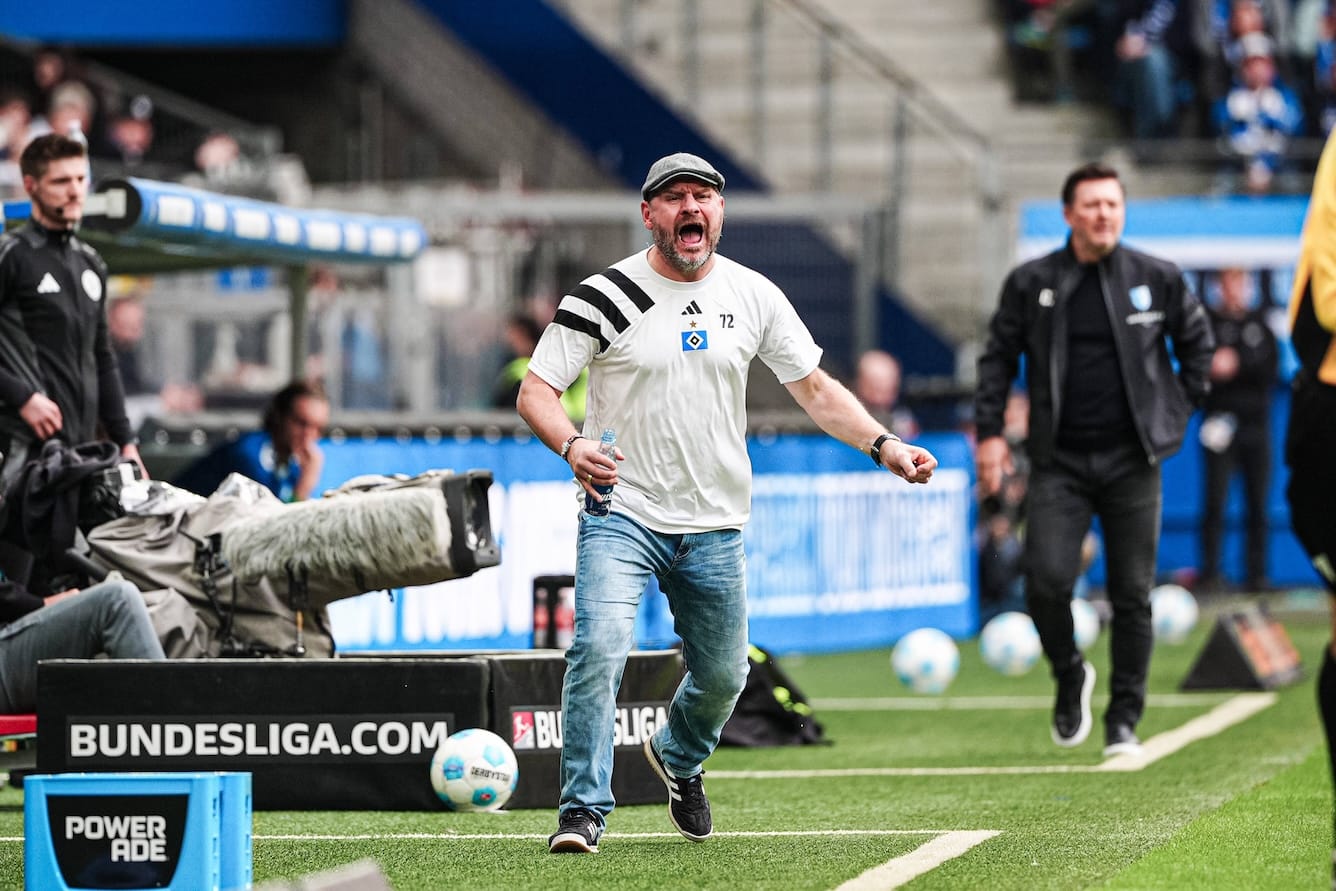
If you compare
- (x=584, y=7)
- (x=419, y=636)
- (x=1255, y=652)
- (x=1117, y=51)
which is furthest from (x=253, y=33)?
(x=1255, y=652)

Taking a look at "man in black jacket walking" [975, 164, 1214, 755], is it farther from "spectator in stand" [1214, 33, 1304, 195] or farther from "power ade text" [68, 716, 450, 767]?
"spectator in stand" [1214, 33, 1304, 195]

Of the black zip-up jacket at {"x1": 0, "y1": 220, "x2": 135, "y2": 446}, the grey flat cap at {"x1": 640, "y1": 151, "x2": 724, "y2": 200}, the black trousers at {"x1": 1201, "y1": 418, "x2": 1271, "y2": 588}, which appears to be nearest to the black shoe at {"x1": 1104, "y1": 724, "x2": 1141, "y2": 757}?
the grey flat cap at {"x1": 640, "y1": 151, "x2": 724, "y2": 200}

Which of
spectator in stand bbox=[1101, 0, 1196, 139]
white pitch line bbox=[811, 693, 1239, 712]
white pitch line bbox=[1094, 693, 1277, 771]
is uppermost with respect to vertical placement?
spectator in stand bbox=[1101, 0, 1196, 139]

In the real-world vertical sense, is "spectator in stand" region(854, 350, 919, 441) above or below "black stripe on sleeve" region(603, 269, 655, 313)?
below

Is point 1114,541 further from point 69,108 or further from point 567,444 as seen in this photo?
point 69,108

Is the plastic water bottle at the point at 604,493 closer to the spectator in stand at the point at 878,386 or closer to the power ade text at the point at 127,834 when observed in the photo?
the power ade text at the point at 127,834

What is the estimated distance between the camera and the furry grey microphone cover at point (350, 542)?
766cm

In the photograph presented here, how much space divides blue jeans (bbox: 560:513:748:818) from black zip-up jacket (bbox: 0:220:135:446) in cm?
302

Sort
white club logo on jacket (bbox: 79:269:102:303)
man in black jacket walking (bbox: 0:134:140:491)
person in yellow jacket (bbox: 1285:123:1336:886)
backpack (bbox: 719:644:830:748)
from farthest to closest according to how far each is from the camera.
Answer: backpack (bbox: 719:644:830:748) < white club logo on jacket (bbox: 79:269:102:303) < man in black jacket walking (bbox: 0:134:140:491) < person in yellow jacket (bbox: 1285:123:1336:886)

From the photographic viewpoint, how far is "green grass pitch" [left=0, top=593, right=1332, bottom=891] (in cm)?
646

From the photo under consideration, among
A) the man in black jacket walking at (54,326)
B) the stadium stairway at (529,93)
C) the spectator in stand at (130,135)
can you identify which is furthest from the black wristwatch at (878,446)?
the spectator in stand at (130,135)

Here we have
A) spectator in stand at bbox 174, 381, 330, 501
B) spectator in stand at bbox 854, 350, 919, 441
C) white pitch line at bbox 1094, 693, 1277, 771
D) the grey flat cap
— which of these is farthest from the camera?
spectator in stand at bbox 854, 350, 919, 441

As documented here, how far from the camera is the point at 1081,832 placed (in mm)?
7293

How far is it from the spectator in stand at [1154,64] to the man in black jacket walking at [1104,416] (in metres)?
11.6
